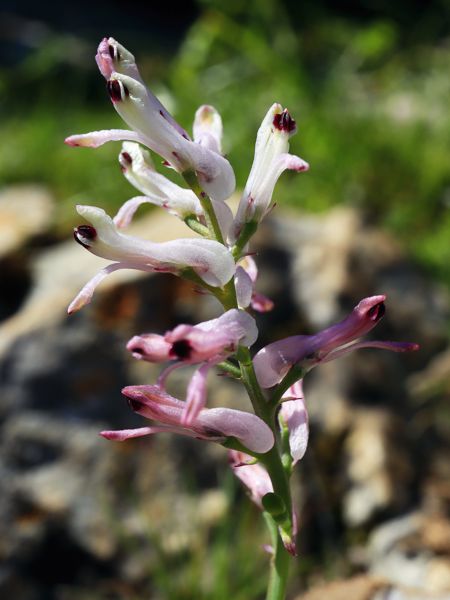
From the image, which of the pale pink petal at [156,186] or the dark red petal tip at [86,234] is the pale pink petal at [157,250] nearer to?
the dark red petal tip at [86,234]

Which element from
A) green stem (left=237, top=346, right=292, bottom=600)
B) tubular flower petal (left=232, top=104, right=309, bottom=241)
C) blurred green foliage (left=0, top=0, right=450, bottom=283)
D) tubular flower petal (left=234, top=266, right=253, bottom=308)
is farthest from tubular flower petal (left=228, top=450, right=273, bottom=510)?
blurred green foliage (left=0, top=0, right=450, bottom=283)

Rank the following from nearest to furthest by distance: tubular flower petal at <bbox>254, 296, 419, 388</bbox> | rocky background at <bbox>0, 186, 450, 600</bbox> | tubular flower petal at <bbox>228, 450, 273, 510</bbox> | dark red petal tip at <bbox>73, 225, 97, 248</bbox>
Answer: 1. dark red petal tip at <bbox>73, 225, 97, 248</bbox>
2. tubular flower petal at <bbox>254, 296, 419, 388</bbox>
3. tubular flower petal at <bbox>228, 450, 273, 510</bbox>
4. rocky background at <bbox>0, 186, 450, 600</bbox>

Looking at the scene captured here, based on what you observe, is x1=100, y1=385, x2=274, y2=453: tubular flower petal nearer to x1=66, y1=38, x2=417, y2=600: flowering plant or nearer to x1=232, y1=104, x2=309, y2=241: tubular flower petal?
x1=66, y1=38, x2=417, y2=600: flowering plant

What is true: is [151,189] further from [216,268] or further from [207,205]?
[216,268]

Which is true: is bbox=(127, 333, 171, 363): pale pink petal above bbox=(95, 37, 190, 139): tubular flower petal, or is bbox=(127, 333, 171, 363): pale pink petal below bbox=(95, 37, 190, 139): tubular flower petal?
below

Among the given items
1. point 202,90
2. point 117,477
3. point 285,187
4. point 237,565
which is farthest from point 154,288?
point 202,90

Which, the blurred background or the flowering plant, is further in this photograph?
the blurred background
